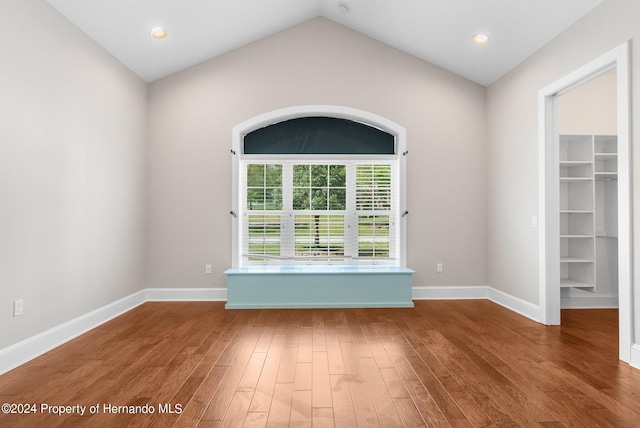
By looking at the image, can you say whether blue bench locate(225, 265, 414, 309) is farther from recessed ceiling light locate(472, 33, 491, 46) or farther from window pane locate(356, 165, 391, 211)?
recessed ceiling light locate(472, 33, 491, 46)

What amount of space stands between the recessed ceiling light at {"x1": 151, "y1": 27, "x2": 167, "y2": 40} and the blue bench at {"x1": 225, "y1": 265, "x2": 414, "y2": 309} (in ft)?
8.67

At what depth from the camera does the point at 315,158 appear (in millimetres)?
5137

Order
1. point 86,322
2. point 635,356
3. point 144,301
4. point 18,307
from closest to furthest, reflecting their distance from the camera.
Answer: point 635,356, point 18,307, point 86,322, point 144,301

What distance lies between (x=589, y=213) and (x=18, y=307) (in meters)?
5.44

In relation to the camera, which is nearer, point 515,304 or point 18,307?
point 18,307

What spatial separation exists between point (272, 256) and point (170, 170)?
168cm

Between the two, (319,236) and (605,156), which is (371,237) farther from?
(605,156)

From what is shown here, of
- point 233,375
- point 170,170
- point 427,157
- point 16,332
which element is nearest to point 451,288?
point 427,157

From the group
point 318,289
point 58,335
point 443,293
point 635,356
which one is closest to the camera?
point 635,356

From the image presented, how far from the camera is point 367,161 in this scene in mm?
5184

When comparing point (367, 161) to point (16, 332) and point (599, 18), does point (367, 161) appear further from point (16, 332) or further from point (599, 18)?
point (16, 332)

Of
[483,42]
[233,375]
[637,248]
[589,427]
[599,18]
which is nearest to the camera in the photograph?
[589,427]

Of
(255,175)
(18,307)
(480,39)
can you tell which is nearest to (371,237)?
(255,175)

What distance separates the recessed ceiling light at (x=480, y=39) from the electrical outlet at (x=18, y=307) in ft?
15.6
